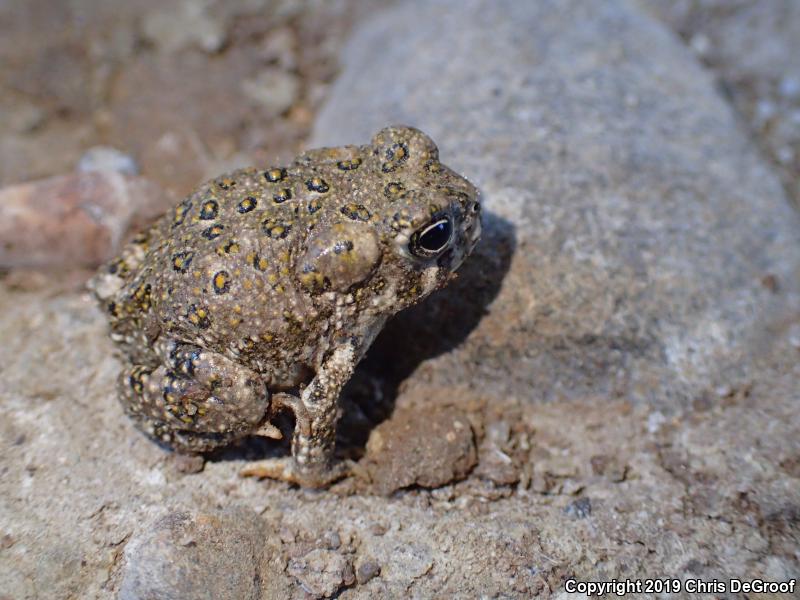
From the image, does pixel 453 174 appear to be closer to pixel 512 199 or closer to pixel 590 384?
pixel 512 199

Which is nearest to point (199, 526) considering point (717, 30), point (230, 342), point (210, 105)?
point (230, 342)

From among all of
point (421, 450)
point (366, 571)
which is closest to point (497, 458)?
point (421, 450)

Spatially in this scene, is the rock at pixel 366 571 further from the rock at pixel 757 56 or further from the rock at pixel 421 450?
the rock at pixel 757 56

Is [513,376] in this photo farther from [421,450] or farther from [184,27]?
[184,27]
